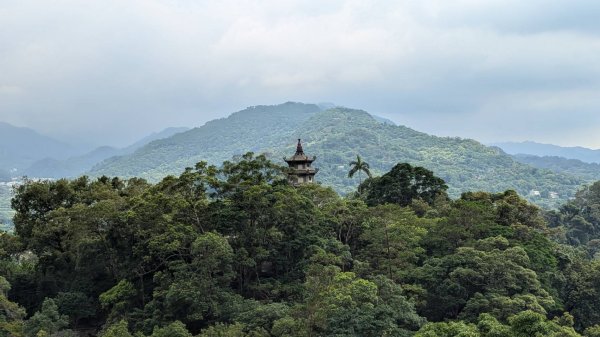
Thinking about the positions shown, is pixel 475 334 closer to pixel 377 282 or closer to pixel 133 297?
pixel 377 282

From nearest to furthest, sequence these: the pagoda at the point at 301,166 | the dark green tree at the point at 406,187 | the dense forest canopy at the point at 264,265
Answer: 1. the dense forest canopy at the point at 264,265
2. the pagoda at the point at 301,166
3. the dark green tree at the point at 406,187

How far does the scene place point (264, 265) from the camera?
88.0ft

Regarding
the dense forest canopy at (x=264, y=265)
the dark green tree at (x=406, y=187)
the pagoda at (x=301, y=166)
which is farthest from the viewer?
the dark green tree at (x=406, y=187)

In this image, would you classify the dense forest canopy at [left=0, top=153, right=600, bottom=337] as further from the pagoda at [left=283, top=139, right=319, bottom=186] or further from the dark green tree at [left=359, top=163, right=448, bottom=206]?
the dark green tree at [left=359, top=163, right=448, bottom=206]

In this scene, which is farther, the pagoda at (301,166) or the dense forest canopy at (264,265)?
the pagoda at (301,166)

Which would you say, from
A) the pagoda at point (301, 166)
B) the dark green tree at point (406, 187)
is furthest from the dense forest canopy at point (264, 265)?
the dark green tree at point (406, 187)

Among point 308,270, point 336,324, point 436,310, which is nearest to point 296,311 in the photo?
point 336,324

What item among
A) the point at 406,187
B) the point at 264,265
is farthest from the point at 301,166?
the point at 264,265

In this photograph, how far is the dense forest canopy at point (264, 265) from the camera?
20.3 metres

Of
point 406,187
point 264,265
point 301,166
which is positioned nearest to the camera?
point 264,265

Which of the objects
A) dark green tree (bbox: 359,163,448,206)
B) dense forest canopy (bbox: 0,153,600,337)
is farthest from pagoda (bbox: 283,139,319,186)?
dense forest canopy (bbox: 0,153,600,337)

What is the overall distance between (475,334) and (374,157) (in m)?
146

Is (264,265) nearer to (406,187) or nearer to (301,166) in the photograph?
(301,166)

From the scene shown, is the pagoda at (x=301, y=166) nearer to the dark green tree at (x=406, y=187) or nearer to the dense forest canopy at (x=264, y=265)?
the dark green tree at (x=406, y=187)
